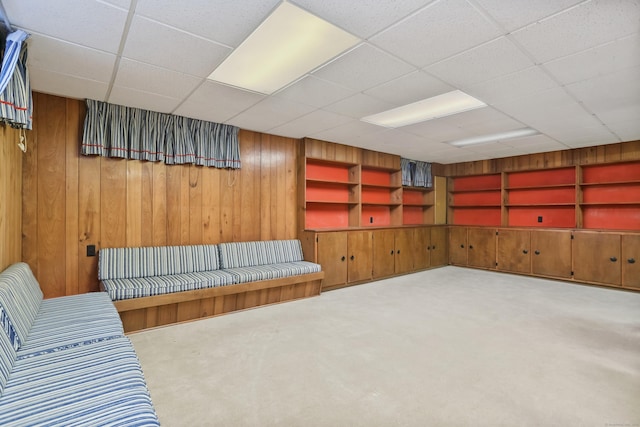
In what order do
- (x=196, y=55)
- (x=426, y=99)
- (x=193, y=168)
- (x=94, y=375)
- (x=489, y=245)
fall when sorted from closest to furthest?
(x=94, y=375) < (x=196, y=55) < (x=426, y=99) < (x=193, y=168) < (x=489, y=245)

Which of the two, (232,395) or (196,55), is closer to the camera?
(232,395)

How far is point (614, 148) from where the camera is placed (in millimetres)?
5422

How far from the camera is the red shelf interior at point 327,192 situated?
226 inches

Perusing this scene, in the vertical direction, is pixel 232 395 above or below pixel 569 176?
below

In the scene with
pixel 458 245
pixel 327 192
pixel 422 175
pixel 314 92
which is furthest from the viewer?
A: pixel 458 245

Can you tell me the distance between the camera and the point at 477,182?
7.62m

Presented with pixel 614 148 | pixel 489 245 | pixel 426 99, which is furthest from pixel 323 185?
pixel 614 148

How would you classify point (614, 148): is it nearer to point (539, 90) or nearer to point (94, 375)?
point (539, 90)

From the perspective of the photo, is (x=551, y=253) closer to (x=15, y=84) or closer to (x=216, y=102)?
(x=216, y=102)

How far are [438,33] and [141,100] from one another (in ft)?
10.2

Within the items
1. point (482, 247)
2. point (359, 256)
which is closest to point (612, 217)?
point (482, 247)

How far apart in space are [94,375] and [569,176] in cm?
776

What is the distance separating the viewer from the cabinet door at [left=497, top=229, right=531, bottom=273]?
6293mm

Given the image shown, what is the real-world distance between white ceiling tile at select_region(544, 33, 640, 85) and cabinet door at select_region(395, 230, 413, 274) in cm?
398
